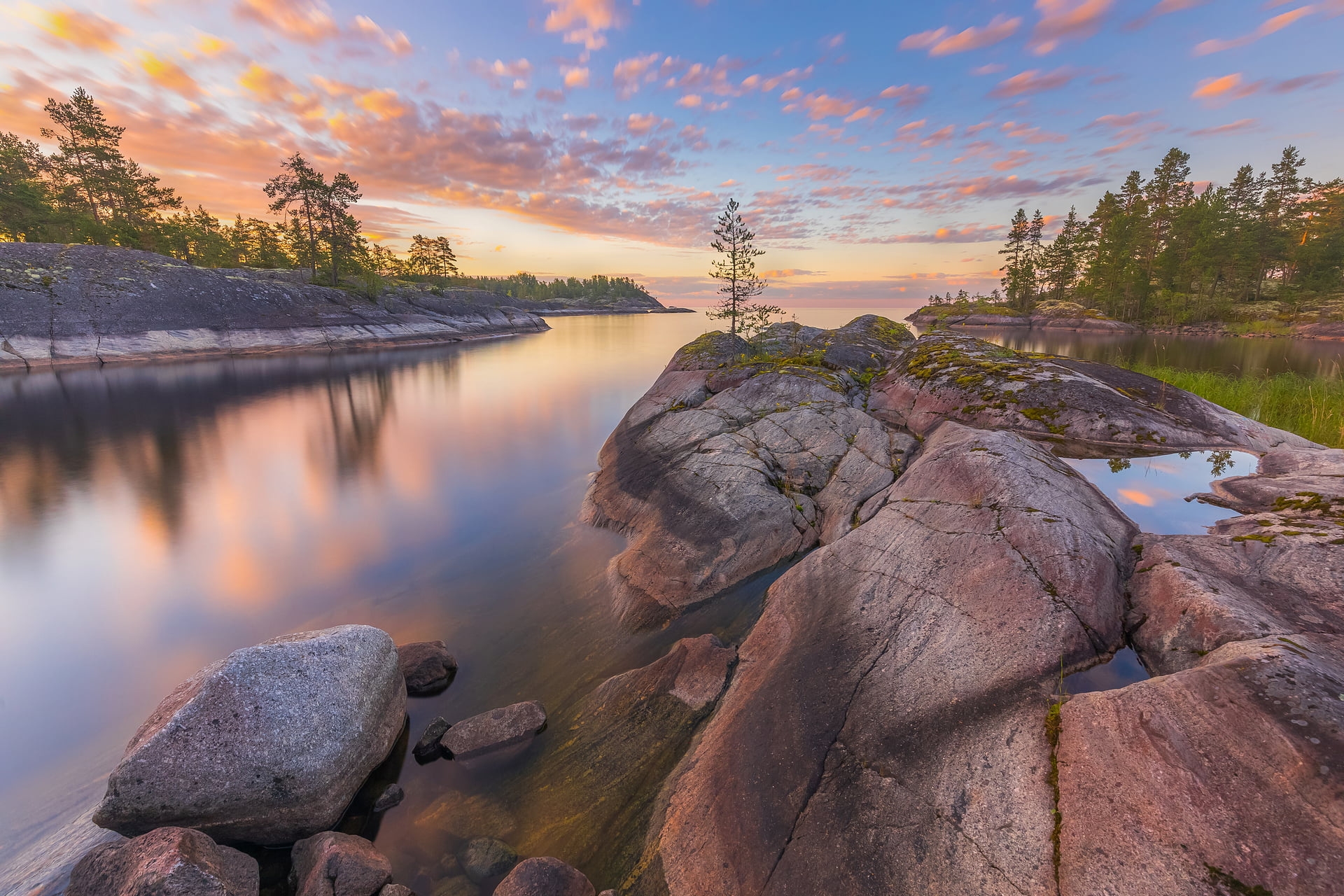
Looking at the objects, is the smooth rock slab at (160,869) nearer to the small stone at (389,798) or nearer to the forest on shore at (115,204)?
the small stone at (389,798)

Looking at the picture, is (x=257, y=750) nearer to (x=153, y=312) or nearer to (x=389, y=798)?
(x=389, y=798)

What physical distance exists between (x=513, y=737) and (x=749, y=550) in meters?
6.27

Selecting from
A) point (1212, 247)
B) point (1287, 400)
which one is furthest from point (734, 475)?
point (1212, 247)

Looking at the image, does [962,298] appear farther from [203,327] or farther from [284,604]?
[203,327]

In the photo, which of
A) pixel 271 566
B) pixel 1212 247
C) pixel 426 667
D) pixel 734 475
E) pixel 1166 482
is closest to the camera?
pixel 426 667

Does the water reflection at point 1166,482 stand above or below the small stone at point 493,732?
above

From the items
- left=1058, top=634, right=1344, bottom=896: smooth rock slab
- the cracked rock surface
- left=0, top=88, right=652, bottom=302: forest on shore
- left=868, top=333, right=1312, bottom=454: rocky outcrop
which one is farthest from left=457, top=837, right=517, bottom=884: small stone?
left=0, top=88, right=652, bottom=302: forest on shore

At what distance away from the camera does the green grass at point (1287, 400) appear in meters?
14.8

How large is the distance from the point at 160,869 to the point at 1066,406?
19.0 metres

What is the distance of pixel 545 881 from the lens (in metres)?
5.16

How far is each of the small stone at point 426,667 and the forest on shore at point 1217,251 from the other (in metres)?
98.7

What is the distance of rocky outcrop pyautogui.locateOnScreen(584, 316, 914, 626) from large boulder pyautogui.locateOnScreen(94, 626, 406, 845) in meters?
5.20

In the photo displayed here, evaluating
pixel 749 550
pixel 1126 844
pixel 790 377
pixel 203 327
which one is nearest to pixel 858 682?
pixel 1126 844

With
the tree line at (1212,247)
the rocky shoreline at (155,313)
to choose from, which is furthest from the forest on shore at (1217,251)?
the rocky shoreline at (155,313)
